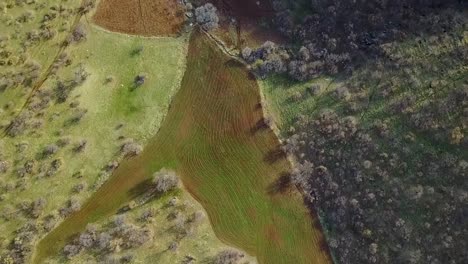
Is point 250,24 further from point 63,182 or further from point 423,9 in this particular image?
point 63,182

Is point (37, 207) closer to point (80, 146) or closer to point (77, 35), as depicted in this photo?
point (80, 146)

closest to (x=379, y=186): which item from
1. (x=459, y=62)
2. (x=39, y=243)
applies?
(x=459, y=62)

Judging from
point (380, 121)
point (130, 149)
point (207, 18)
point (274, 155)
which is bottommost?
point (130, 149)

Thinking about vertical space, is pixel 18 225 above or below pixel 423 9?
below

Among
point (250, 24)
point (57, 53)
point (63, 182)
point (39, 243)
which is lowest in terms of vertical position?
point (39, 243)

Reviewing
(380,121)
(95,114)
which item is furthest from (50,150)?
(380,121)

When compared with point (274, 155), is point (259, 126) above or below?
above

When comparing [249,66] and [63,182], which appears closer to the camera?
[63,182]
